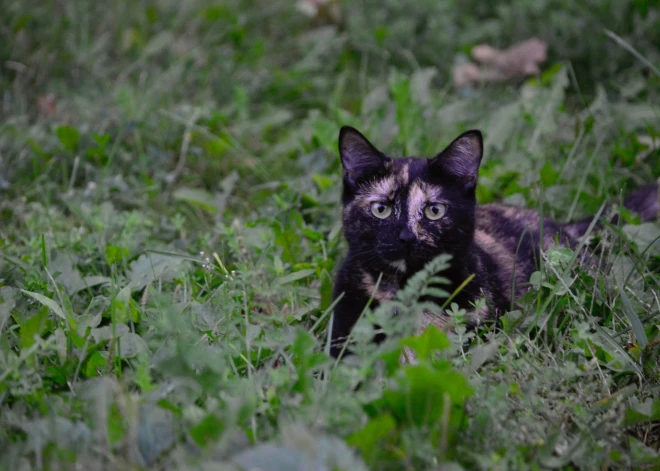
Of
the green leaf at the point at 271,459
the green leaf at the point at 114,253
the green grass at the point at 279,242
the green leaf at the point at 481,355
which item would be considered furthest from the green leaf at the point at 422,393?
the green leaf at the point at 114,253

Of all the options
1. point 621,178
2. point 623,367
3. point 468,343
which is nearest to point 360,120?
point 621,178

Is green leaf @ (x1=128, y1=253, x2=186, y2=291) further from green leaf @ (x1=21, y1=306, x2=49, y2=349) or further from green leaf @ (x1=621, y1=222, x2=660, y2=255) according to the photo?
green leaf @ (x1=621, y1=222, x2=660, y2=255)

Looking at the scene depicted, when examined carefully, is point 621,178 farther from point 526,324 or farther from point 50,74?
point 50,74

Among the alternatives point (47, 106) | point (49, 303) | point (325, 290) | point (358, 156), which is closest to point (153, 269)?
point (49, 303)

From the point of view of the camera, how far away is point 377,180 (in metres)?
2.66

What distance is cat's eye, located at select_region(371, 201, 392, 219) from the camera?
2572mm

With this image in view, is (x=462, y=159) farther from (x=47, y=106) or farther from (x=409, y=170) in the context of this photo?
(x=47, y=106)

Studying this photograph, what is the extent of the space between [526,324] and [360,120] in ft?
6.51

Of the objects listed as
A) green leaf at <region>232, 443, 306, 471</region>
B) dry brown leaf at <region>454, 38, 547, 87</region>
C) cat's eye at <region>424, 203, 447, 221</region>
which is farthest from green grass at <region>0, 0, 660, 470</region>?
cat's eye at <region>424, 203, 447, 221</region>

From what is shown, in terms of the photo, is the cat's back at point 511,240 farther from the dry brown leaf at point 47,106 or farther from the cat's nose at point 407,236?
the dry brown leaf at point 47,106

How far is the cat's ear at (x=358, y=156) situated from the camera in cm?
267

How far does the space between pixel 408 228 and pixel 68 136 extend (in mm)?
2349

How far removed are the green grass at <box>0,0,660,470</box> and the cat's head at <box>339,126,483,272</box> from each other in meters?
0.20

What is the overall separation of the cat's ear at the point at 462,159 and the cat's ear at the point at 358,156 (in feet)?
0.71
